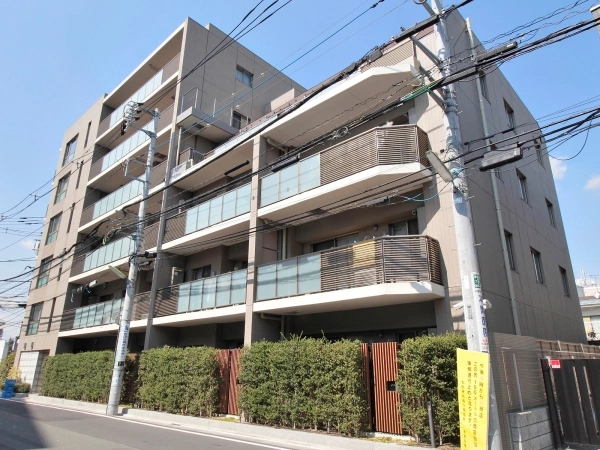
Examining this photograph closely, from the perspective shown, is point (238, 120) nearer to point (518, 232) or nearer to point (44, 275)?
point (518, 232)

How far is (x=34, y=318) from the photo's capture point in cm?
2897

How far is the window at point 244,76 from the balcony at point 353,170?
11875mm

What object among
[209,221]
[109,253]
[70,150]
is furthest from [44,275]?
[209,221]

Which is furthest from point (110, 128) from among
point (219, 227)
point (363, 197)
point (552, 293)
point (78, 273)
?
point (552, 293)

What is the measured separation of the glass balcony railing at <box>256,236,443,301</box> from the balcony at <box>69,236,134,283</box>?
33.3 ft

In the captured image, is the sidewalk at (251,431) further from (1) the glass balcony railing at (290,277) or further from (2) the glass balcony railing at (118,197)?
(2) the glass balcony railing at (118,197)

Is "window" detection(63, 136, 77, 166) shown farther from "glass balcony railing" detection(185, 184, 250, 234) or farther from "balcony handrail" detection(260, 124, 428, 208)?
"balcony handrail" detection(260, 124, 428, 208)

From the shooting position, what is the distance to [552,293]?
16828mm

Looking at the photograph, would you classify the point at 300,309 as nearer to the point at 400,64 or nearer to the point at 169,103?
the point at 400,64

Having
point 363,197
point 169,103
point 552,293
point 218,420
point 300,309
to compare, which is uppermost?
point 169,103

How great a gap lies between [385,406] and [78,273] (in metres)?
22.0

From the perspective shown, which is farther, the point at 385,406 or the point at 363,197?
the point at 363,197

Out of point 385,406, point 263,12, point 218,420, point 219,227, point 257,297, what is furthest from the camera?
point 219,227

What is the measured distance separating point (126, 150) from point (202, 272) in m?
10.0
